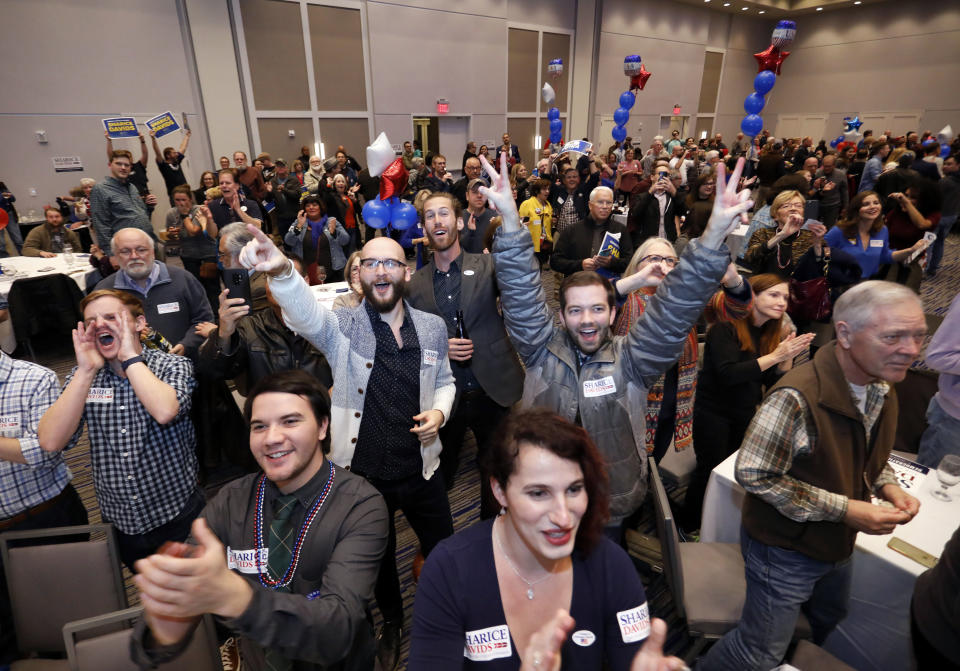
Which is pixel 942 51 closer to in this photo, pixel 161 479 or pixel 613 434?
pixel 613 434

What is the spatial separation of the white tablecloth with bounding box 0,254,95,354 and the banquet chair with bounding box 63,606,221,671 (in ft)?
15.9

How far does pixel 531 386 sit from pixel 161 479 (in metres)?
1.59

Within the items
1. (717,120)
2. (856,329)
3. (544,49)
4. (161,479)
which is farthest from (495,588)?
(717,120)

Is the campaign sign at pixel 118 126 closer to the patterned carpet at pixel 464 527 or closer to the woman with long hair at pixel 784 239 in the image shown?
the patterned carpet at pixel 464 527

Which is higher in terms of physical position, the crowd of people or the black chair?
the crowd of people

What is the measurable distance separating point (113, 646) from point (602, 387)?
186 cm

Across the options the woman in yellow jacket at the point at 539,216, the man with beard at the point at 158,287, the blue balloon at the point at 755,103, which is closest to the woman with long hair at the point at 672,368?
the man with beard at the point at 158,287

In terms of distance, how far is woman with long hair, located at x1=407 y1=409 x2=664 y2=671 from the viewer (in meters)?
1.26

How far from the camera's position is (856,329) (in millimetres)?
1620

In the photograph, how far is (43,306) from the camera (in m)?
5.25

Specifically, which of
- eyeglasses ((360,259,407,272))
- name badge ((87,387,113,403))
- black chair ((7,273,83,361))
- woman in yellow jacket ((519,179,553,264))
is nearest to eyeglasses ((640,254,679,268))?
eyeglasses ((360,259,407,272))

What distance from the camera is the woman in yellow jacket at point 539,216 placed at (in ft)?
20.8

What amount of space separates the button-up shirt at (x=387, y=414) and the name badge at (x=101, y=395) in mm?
970

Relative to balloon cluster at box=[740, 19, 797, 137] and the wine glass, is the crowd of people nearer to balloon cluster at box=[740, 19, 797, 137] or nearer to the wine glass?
the wine glass
